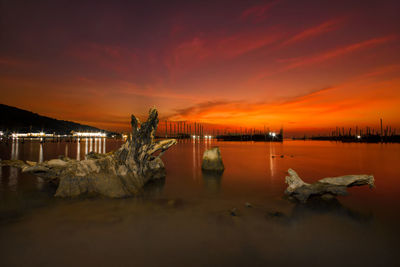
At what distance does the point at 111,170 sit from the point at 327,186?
391 inches

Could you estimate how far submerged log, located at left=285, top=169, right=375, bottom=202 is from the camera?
8500mm

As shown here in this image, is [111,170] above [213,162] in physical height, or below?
above

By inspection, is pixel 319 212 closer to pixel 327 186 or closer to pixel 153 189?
pixel 327 186

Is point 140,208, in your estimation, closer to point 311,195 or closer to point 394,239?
point 311,195

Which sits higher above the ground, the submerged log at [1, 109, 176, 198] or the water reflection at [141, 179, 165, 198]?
the submerged log at [1, 109, 176, 198]

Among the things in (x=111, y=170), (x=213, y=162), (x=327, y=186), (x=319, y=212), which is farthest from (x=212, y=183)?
(x=319, y=212)

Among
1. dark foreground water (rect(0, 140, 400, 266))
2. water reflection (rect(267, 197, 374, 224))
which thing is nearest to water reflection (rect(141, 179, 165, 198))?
dark foreground water (rect(0, 140, 400, 266))

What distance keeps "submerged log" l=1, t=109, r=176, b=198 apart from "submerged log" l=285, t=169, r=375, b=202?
7.54 meters

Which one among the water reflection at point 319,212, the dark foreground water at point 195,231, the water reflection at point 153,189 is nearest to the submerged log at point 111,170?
the water reflection at point 153,189

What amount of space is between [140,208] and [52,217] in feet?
9.64

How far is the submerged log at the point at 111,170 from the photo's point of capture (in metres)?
9.04

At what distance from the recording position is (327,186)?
28.7 ft

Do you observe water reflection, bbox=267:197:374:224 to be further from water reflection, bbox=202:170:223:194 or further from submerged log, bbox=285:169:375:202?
water reflection, bbox=202:170:223:194

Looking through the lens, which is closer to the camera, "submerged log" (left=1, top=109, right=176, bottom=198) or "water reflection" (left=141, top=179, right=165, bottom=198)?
"submerged log" (left=1, top=109, right=176, bottom=198)
